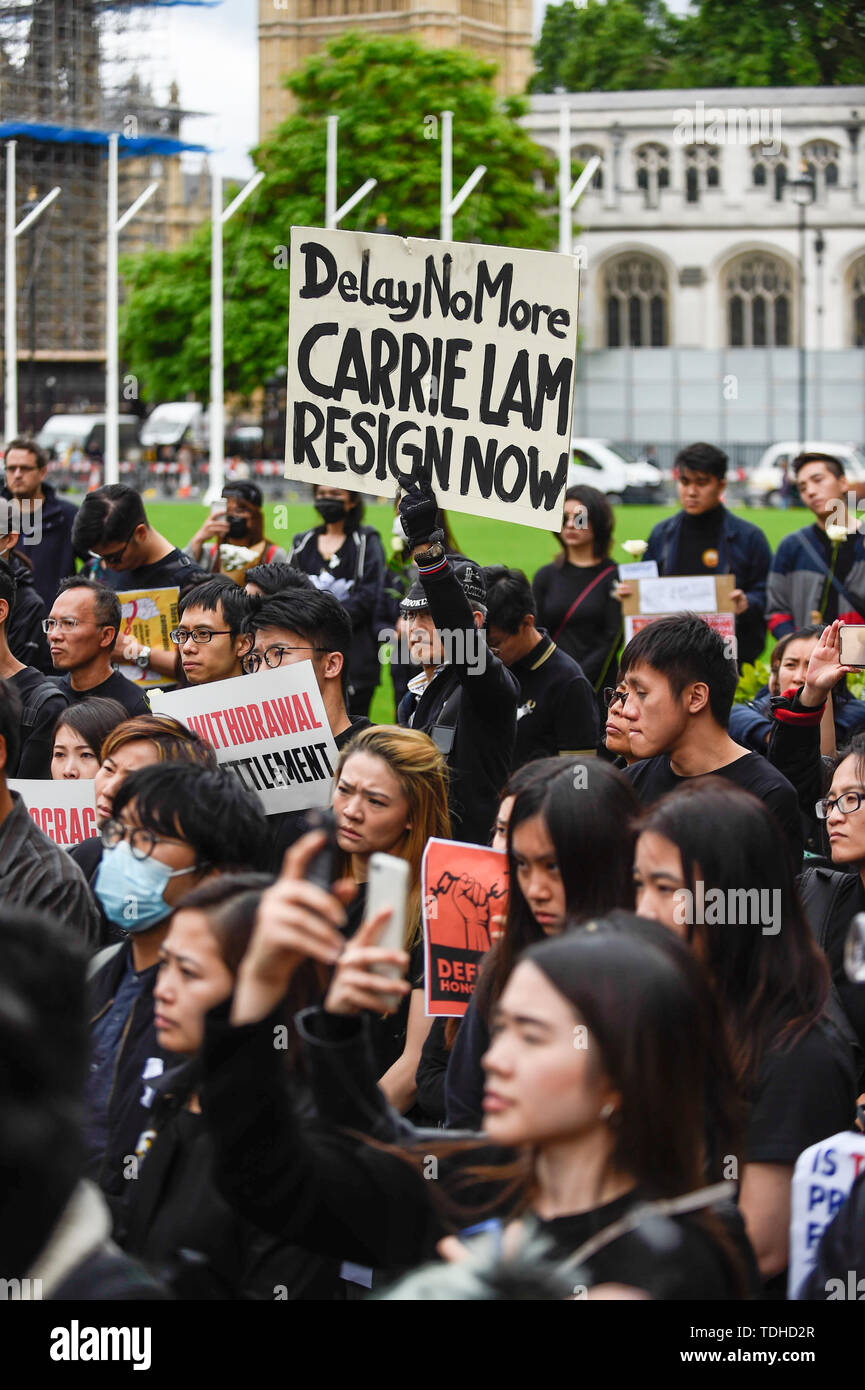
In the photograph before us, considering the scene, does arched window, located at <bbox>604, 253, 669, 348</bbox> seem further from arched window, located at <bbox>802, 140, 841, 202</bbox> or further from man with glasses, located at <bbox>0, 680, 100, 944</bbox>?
man with glasses, located at <bbox>0, 680, 100, 944</bbox>

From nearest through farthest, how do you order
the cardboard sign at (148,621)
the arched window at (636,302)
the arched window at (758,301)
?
the cardboard sign at (148,621) < the arched window at (758,301) < the arched window at (636,302)

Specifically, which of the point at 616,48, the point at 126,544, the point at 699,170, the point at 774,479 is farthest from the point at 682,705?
the point at 616,48

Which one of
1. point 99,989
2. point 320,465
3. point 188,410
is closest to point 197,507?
point 188,410

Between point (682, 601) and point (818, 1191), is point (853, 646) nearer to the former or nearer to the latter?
point (818, 1191)

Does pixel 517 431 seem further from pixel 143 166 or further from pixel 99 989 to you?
pixel 143 166

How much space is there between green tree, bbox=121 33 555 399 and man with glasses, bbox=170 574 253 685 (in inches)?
1433

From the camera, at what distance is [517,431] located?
5.13 m

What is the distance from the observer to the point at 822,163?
63812mm

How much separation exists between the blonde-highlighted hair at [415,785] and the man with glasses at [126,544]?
2468 mm

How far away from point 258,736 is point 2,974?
2596mm

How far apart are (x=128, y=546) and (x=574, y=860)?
3.74m

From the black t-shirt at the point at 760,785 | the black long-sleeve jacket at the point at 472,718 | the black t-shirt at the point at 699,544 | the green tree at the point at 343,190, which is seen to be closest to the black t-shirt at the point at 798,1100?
the black t-shirt at the point at 760,785

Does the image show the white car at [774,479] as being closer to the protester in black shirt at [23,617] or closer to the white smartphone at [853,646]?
the protester in black shirt at [23,617]

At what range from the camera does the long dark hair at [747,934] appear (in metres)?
2.76
